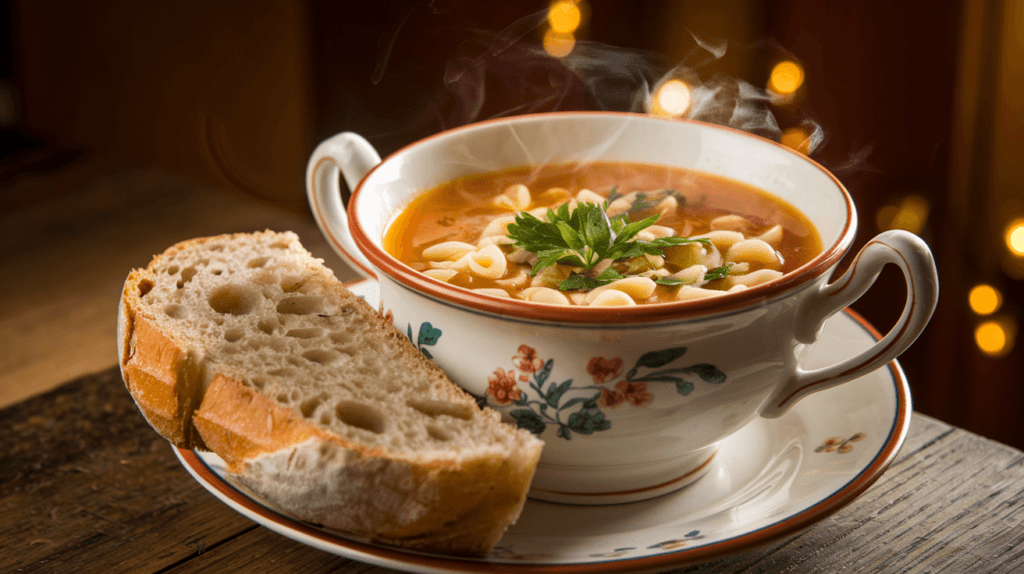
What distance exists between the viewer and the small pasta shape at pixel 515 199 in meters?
1.55

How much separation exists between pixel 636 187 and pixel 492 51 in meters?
0.43

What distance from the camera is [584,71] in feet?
5.77

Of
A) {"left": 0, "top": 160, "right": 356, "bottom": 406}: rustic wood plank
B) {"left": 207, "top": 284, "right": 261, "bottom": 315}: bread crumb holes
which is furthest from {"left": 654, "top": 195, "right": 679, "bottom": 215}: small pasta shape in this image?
{"left": 0, "top": 160, "right": 356, "bottom": 406}: rustic wood plank

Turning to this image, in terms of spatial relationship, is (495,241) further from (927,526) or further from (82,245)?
(82,245)

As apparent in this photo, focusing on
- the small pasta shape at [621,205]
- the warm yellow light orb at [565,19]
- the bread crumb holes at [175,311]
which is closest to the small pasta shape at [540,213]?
the small pasta shape at [621,205]

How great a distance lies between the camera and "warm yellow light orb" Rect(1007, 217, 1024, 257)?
234cm

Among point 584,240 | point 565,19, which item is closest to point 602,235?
point 584,240

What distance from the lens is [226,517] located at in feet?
4.11

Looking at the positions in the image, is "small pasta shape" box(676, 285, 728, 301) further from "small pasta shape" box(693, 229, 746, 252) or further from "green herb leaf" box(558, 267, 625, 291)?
"small pasta shape" box(693, 229, 746, 252)

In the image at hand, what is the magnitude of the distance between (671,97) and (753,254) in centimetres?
67

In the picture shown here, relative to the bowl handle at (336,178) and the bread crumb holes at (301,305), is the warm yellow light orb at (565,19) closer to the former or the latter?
the bowl handle at (336,178)

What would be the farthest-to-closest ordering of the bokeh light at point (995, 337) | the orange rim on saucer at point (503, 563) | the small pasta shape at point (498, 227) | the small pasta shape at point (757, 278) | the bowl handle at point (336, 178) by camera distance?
the bokeh light at point (995, 337) < the bowl handle at point (336, 178) < the small pasta shape at point (498, 227) < the small pasta shape at point (757, 278) < the orange rim on saucer at point (503, 563)

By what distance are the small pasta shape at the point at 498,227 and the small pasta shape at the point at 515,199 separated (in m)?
0.11

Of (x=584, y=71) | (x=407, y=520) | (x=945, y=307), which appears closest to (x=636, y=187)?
(x=584, y=71)
